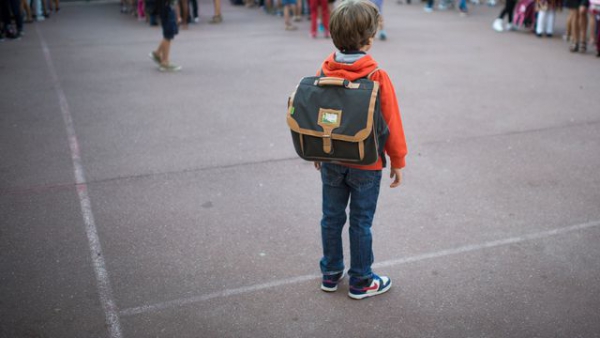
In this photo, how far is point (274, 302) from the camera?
3566 mm

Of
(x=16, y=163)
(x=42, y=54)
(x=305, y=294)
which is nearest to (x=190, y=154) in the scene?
(x=16, y=163)

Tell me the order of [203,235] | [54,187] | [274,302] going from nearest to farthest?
[274,302]
[203,235]
[54,187]

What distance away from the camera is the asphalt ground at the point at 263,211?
11.4 feet

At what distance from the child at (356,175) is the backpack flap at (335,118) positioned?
11cm

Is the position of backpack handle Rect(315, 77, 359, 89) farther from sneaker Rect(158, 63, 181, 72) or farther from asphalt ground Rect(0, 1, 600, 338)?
sneaker Rect(158, 63, 181, 72)

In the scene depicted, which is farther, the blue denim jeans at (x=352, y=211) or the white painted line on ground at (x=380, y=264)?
the white painted line on ground at (x=380, y=264)

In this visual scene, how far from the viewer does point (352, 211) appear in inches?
134

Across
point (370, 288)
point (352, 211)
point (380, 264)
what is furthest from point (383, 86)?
point (380, 264)

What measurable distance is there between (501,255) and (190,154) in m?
3.35

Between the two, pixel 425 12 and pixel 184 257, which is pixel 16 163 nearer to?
pixel 184 257

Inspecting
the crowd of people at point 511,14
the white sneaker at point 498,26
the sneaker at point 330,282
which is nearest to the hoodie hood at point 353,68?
the sneaker at point 330,282

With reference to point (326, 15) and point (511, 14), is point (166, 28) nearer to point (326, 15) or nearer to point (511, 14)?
point (326, 15)

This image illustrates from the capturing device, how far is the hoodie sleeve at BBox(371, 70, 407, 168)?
305 cm

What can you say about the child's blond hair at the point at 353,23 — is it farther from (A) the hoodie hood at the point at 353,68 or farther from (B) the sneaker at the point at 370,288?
(B) the sneaker at the point at 370,288
